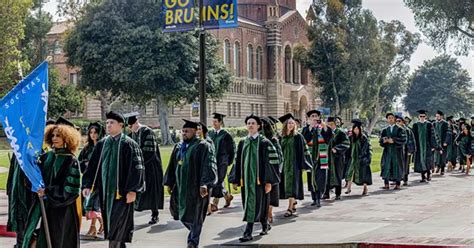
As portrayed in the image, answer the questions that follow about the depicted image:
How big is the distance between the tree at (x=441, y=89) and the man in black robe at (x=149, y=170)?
90661 millimetres

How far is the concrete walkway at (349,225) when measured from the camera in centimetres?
1040

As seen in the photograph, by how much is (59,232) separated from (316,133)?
9248 mm

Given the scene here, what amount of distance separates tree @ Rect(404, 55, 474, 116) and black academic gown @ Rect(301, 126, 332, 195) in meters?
86.9

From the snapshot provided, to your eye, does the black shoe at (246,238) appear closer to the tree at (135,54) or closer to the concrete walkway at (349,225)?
the concrete walkway at (349,225)

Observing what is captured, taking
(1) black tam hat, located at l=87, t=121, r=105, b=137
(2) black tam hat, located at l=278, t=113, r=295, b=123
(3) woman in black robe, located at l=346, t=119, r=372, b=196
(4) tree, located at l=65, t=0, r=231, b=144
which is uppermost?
(4) tree, located at l=65, t=0, r=231, b=144

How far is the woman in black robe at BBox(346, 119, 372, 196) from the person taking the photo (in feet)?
58.0

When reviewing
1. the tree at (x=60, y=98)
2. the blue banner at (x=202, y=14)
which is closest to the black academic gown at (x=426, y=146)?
the blue banner at (x=202, y=14)

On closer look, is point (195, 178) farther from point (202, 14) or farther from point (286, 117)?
point (202, 14)

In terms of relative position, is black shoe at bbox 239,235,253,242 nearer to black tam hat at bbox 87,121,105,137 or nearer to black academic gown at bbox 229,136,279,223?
black academic gown at bbox 229,136,279,223

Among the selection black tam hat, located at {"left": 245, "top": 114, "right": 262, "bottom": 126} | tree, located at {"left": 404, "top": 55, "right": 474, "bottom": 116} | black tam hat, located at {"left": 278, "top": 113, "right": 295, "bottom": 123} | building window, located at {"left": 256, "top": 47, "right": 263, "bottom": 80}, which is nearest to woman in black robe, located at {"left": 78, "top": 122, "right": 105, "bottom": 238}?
black tam hat, located at {"left": 245, "top": 114, "right": 262, "bottom": 126}

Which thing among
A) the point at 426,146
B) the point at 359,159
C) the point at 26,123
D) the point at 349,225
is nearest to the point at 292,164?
the point at 349,225

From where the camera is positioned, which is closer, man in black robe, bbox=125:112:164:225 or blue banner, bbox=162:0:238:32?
man in black robe, bbox=125:112:164:225

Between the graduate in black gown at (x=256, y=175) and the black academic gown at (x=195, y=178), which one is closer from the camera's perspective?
the black academic gown at (x=195, y=178)

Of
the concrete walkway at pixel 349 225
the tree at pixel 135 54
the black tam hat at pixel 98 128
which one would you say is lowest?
the concrete walkway at pixel 349 225
